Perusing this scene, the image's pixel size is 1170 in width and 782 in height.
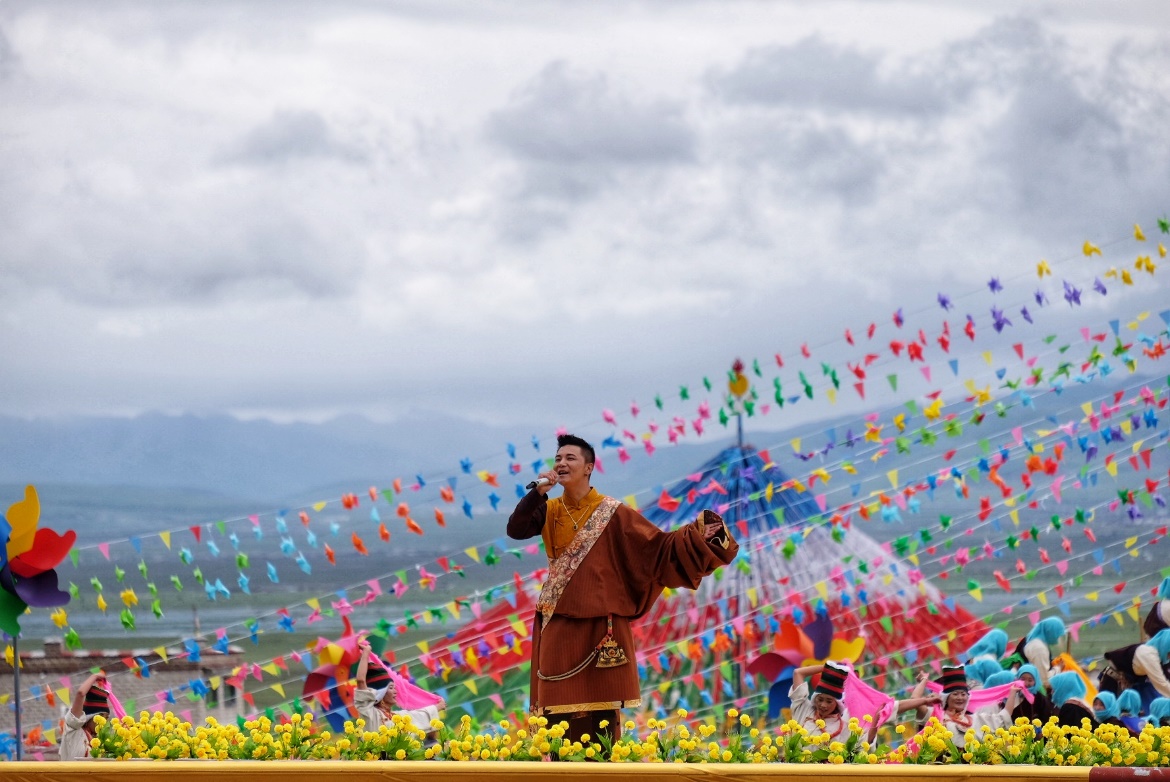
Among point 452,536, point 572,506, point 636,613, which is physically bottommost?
point 636,613

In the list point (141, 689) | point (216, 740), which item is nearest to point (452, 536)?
point (141, 689)

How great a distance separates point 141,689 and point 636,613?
9808mm

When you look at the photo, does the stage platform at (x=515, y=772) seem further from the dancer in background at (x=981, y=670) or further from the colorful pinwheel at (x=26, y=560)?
the dancer in background at (x=981, y=670)

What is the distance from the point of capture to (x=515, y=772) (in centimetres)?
366

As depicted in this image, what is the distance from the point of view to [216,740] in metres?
4.18

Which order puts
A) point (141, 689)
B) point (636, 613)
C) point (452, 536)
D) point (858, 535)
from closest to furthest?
point (636, 613) → point (858, 535) → point (141, 689) → point (452, 536)

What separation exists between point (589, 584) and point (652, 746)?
820mm

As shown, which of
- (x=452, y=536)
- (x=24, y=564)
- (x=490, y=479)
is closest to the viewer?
(x=24, y=564)

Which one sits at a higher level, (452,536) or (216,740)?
(452,536)

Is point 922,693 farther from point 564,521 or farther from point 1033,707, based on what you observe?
point 564,521

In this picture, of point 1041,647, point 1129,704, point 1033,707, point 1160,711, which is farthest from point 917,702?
point 1041,647

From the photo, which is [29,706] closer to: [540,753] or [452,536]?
[540,753]

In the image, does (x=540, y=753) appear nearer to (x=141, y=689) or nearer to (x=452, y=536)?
(x=141, y=689)

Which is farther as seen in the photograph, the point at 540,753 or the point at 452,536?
the point at 452,536
